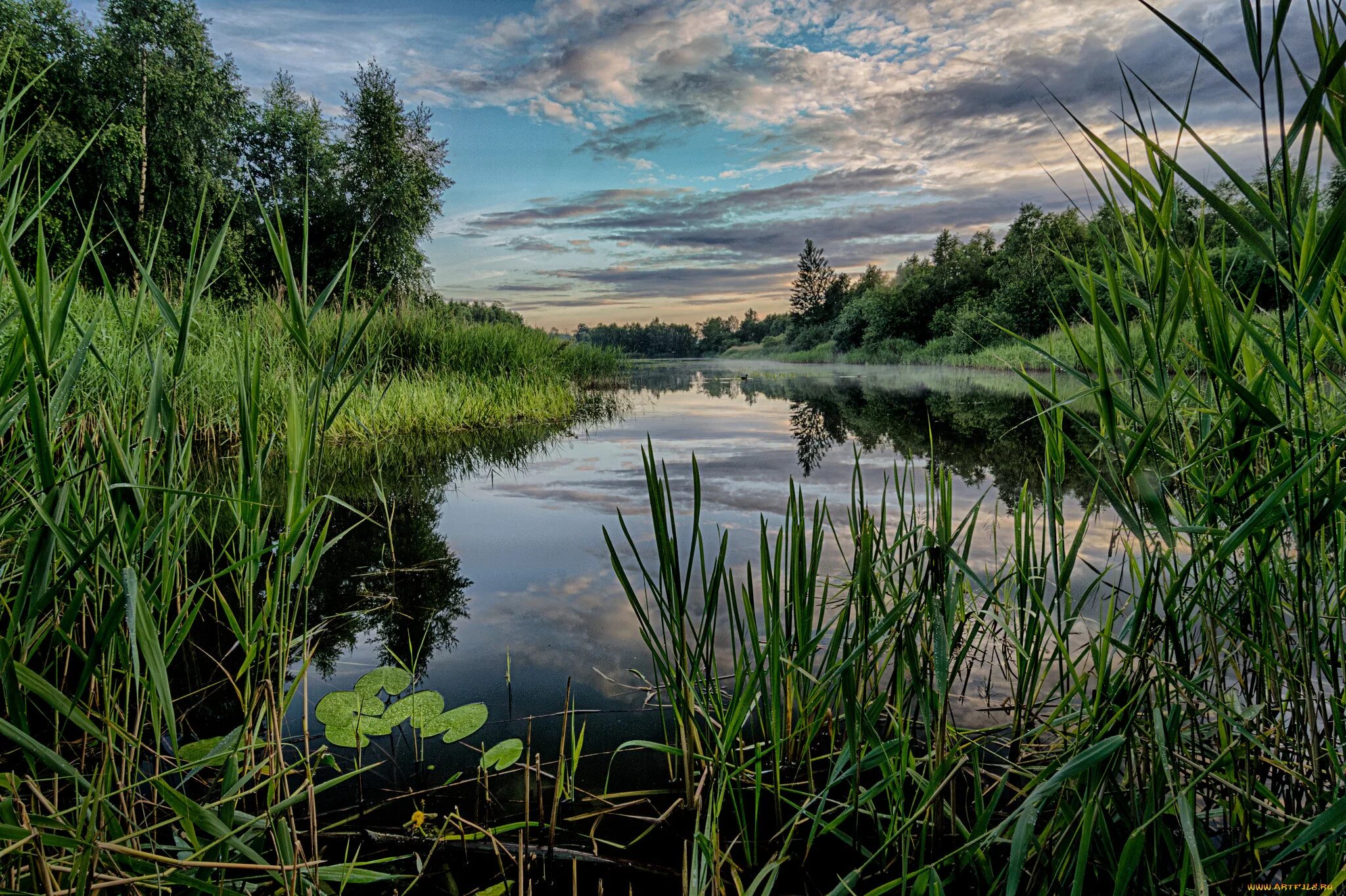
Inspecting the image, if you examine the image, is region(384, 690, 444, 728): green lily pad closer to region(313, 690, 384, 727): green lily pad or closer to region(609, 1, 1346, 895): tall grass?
region(313, 690, 384, 727): green lily pad

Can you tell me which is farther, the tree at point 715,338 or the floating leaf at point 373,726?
the tree at point 715,338

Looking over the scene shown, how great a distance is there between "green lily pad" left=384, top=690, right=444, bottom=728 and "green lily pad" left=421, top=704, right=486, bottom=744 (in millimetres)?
19

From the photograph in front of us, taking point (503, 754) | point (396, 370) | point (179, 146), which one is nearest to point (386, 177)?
point (179, 146)

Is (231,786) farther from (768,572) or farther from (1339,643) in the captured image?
(1339,643)

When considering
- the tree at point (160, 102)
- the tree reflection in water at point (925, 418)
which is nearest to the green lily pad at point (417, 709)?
the tree reflection in water at point (925, 418)

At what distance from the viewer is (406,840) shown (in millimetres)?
1167

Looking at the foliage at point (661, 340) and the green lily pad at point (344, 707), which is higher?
the foliage at point (661, 340)

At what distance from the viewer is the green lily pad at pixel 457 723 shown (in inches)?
58.4

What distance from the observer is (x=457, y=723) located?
1521mm

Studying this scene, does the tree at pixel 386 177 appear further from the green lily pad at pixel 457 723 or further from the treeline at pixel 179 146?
the green lily pad at pixel 457 723

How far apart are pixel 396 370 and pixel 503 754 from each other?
7.75 meters

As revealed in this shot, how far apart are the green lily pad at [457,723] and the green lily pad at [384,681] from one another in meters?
0.20

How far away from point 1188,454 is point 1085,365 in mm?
275

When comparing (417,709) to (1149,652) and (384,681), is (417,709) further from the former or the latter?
(1149,652)
